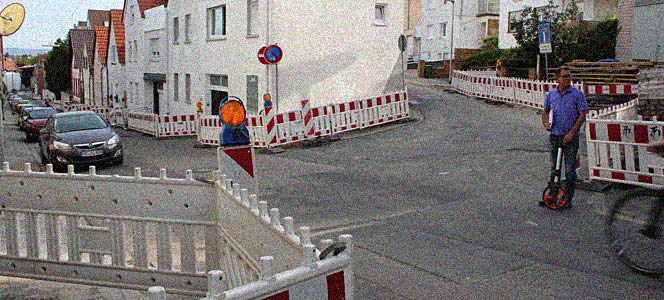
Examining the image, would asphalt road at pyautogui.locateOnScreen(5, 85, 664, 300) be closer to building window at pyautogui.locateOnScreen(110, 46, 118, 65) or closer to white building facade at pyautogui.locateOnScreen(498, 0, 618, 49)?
white building facade at pyautogui.locateOnScreen(498, 0, 618, 49)

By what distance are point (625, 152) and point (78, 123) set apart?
13.5m

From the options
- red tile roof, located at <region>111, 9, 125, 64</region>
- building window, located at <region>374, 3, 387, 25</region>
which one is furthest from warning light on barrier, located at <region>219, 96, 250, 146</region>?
red tile roof, located at <region>111, 9, 125, 64</region>

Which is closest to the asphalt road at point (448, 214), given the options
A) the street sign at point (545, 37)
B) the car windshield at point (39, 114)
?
the street sign at point (545, 37)

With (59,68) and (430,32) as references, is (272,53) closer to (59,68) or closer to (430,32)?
(430,32)

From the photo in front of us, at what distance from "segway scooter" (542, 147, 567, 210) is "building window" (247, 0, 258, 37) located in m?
17.4

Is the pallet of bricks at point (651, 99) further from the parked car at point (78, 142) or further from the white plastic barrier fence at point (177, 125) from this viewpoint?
the white plastic barrier fence at point (177, 125)

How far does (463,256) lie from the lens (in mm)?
6699

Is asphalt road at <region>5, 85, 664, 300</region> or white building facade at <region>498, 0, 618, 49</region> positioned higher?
white building facade at <region>498, 0, 618, 49</region>

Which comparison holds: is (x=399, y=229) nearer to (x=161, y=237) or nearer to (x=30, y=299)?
(x=161, y=237)

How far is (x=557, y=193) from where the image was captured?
8.77m

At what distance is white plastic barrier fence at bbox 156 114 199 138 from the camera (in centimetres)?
2959

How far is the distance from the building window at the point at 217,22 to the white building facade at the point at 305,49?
3 cm

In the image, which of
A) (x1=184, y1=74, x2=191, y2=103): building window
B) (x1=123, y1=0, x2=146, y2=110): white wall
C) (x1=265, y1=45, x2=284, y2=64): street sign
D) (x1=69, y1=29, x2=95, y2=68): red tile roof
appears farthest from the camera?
(x1=69, y1=29, x2=95, y2=68): red tile roof

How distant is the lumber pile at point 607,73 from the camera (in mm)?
19219
